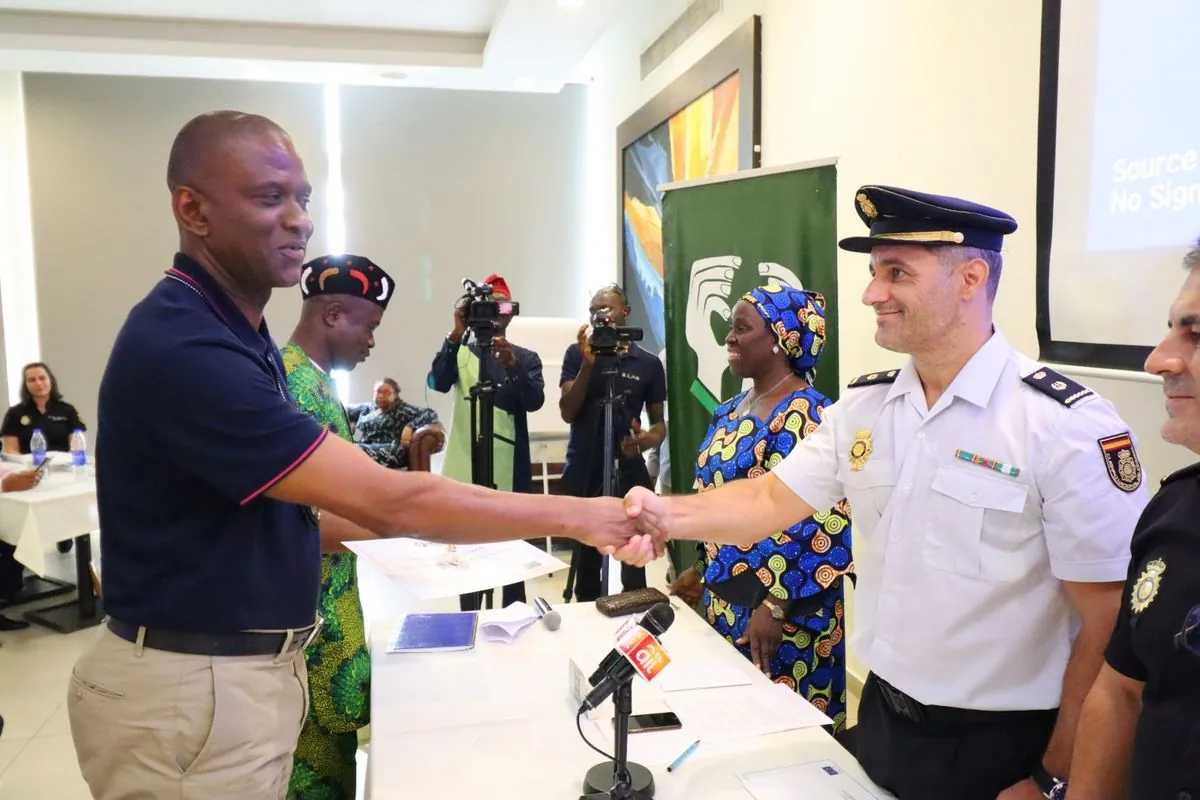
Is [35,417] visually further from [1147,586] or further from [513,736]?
[1147,586]

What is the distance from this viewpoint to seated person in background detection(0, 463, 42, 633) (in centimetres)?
397

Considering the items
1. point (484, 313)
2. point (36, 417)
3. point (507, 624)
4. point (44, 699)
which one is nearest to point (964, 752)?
point (507, 624)

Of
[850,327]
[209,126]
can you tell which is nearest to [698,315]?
[850,327]

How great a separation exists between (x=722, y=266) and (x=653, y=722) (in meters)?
2.06

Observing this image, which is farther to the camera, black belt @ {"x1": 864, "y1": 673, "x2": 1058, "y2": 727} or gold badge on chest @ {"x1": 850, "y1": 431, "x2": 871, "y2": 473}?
gold badge on chest @ {"x1": 850, "y1": 431, "x2": 871, "y2": 473}

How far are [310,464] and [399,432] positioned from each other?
12.2 ft

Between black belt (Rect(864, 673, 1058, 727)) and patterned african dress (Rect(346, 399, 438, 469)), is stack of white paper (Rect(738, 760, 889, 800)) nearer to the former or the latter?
black belt (Rect(864, 673, 1058, 727))

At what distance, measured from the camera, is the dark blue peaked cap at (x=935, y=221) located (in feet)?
4.07

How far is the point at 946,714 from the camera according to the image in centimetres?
118

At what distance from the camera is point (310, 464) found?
3.65ft

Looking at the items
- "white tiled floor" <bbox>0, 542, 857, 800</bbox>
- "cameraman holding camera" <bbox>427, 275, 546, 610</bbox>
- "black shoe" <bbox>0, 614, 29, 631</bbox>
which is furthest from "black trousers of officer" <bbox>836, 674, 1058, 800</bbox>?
"black shoe" <bbox>0, 614, 29, 631</bbox>

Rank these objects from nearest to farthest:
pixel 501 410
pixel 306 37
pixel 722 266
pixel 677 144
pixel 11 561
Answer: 1. pixel 722 266
2. pixel 501 410
3. pixel 11 561
4. pixel 677 144
5. pixel 306 37

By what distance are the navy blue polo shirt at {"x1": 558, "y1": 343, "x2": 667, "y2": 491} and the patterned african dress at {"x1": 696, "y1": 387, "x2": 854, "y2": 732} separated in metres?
1.47

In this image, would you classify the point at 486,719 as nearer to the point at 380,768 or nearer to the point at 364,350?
the point at 380,768
